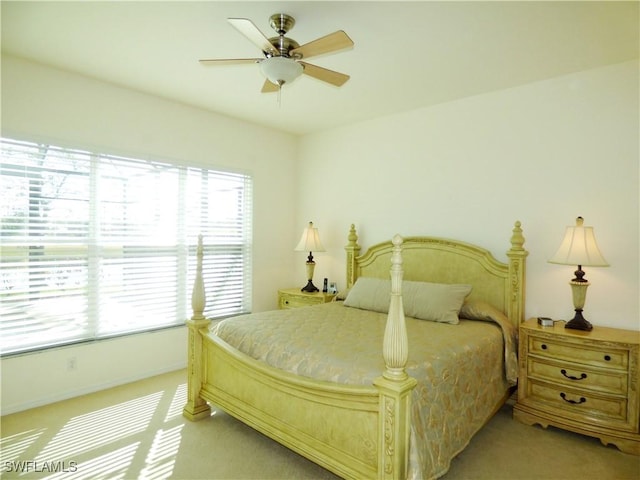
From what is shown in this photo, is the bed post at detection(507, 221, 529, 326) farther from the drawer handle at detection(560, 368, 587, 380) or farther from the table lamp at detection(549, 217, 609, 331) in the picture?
the drawer handle at detection(560, 368, 587, 380)

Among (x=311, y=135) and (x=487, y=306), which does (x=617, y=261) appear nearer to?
(x=487, y=306)

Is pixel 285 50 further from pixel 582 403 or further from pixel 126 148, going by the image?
pixel 582 403

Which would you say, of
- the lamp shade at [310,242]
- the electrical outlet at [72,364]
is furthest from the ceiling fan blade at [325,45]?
the electrical outlet at [72,364]

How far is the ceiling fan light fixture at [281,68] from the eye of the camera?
7.06 ft

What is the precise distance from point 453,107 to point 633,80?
1.37m

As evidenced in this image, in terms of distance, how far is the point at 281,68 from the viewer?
2172 millimetres

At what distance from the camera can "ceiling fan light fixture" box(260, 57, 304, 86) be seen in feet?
7.06

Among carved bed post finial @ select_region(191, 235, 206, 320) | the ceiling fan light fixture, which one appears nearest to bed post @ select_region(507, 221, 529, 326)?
the ceiling fan light fixture

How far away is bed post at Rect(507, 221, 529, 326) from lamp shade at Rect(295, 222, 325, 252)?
6.85ft

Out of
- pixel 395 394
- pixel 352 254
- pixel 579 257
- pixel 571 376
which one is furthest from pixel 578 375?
pixel 352 254

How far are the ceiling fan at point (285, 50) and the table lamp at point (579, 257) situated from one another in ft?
6.72

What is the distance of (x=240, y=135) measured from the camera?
4461 millimetres

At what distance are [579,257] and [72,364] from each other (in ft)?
13.6

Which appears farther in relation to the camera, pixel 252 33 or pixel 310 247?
pixel 310 247
